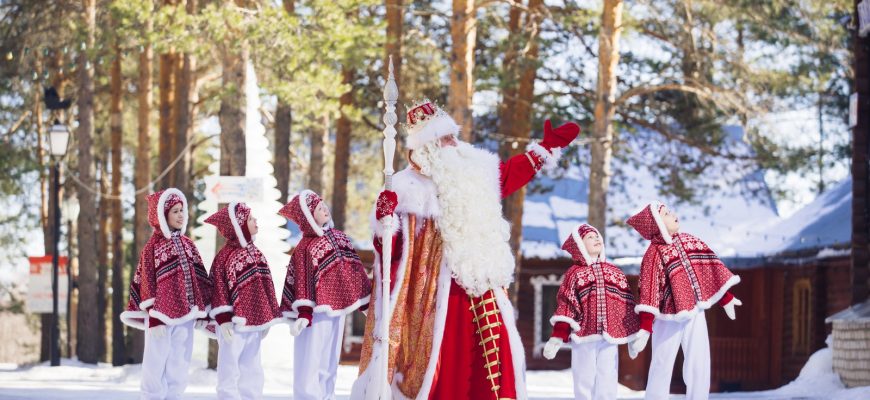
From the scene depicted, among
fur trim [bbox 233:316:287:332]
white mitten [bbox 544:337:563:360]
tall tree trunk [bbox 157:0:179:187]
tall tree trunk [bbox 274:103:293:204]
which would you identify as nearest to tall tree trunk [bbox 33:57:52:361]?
tall tree trunk [bbox 157:0:179:187]

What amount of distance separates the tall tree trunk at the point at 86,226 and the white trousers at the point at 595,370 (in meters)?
16.2

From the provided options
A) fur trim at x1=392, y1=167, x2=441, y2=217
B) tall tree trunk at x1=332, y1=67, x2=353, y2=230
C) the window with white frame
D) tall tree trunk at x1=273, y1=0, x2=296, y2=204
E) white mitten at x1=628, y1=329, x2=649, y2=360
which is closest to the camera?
fur trim at x1=392, y1=167, x2=441, y2=217

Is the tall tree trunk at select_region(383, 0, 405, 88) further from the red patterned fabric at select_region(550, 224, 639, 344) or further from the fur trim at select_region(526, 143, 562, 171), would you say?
the fur trim at select_region(526, 143, 562, 171)

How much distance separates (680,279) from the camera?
10781 mm

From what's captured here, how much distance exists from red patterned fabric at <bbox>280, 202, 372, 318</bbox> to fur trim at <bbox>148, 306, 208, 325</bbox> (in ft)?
2.07

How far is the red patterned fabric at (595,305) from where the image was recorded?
35.6 feet

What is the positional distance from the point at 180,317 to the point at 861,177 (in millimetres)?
10048

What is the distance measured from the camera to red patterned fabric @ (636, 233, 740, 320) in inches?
423

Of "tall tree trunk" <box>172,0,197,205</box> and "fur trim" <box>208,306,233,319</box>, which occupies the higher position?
"tall tree trunk" <box>172,0,197,205</box>

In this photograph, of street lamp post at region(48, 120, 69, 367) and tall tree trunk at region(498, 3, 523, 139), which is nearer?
street lamp post at region(48, 120, 69, 367)

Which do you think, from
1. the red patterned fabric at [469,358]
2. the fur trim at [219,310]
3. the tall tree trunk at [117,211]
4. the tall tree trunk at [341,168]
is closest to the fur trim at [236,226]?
the fur trim at [219,310]

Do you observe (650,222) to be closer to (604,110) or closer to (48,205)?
(604,110)

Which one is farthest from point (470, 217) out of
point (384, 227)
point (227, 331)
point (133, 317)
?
point (133, 317)

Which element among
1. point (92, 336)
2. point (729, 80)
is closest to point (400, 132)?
point (729, 80)
